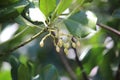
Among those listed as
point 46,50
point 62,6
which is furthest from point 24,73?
point 46,50

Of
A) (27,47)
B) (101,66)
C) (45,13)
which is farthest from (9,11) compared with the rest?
(27,47)

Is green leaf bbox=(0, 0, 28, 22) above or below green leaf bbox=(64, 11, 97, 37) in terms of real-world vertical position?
above

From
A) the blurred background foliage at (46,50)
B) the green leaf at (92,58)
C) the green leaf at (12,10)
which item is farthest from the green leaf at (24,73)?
the green leaf at (92,58)

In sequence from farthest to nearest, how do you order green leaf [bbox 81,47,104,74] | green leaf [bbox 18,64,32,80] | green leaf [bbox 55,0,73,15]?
1. green leaf [bbox 81,47,104,74]
2. green leaf [bbox 18,64,32,80]
3. green leaf [bbox 55,0,73,15]

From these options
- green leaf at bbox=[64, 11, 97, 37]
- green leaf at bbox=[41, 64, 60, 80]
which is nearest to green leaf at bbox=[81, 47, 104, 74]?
green leaf at bbox=[41, 64, 60, 80]

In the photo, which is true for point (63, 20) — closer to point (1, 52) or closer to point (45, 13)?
point (45, 13)

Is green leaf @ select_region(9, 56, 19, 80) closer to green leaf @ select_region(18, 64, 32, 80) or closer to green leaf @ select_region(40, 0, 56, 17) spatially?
green leaf @ select_region(18, 64, 32, 80)

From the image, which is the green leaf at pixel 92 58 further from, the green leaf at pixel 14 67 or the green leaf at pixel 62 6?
the green leaf at pixel 62 6

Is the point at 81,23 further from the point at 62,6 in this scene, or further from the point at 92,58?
the point at 92,58
